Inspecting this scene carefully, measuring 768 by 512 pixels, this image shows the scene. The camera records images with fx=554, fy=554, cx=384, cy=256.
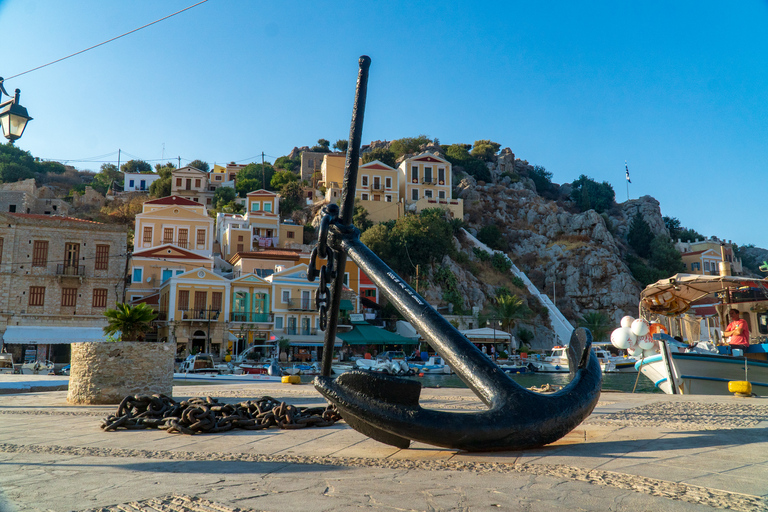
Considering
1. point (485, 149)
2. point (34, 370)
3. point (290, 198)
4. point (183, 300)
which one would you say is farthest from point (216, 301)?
point (485, 149)

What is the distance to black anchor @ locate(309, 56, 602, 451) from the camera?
373 cm

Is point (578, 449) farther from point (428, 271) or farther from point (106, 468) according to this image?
point (428, 271)

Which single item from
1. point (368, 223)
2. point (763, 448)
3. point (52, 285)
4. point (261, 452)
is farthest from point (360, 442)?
point (368, 223)

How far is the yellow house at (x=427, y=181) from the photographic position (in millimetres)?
59438

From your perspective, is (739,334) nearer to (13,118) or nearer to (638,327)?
(638,327)

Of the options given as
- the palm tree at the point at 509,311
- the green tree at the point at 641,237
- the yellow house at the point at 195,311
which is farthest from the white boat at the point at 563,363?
the green tree at the point at 641,237

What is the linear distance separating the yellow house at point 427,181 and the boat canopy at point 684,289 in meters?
42.6

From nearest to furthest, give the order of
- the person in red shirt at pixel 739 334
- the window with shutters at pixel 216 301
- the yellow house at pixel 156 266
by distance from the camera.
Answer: the person in red shirt at pixel 739 334 < the window with shutters at pixel 216 301 < the yellow house at pixel 156 266

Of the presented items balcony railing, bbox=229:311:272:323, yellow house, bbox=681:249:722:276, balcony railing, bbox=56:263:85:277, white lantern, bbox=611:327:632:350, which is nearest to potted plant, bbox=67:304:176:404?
white lantern, bbox=611:327:632:350

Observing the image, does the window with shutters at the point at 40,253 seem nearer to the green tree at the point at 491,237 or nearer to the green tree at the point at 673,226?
the green tree at the point at 491,237

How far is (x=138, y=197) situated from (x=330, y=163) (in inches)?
866

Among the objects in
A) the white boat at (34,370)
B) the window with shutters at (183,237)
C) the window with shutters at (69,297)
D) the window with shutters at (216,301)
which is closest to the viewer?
the white boat at (34,370)

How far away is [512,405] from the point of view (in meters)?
3.90

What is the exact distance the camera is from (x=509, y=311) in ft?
147
